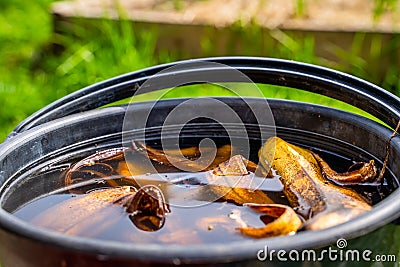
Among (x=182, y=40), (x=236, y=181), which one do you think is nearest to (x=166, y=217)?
(x=236, y=181)

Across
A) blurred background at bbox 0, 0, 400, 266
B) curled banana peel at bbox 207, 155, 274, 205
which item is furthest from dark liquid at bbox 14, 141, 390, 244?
blurred background at bbox 0, 0, 400, 266

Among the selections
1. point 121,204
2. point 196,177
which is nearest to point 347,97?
point 196,177

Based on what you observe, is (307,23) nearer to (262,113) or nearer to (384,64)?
(384,64)

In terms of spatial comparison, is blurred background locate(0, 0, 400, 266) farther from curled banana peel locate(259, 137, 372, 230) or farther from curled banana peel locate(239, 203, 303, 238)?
curled banana peel locate(239, 203, 303, 238)

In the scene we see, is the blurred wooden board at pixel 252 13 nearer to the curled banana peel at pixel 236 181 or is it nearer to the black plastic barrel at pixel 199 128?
the black plastic barrel at pixel 199 128

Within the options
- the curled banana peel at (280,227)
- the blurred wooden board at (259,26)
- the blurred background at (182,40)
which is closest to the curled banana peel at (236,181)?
the curled banana peel at (280,227)

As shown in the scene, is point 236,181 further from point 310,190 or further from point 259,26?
point 259,26
